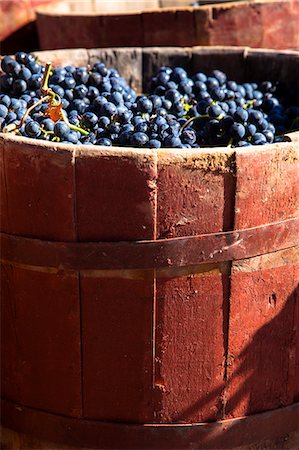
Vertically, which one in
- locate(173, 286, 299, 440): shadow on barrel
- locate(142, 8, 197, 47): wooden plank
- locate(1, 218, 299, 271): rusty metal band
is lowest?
locate(173, 286, 299, 440): shadow on barrel

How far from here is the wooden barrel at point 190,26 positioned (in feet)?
11.1

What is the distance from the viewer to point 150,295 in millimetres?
1959

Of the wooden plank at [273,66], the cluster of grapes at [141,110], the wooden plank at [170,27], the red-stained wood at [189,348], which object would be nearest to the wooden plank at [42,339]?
the red-stained wood at [189,348]

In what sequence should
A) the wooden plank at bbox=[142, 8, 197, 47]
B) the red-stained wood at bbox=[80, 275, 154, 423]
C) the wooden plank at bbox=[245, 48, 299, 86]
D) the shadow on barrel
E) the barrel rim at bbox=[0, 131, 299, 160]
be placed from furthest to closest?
the wooden plank at bbox=[142, 8, 197, 47] < the wooden plank at bbox=[245, 48, 299, 86] < the shadow on barrel < the red-stained wood at bbox=[80, 275, 154, 423] < the barrel rim at bbox=[0, 131, 299, 160]

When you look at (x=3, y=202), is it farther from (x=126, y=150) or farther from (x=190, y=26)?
(x=190, y=26)

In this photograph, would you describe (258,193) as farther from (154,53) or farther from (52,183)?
(154,53)

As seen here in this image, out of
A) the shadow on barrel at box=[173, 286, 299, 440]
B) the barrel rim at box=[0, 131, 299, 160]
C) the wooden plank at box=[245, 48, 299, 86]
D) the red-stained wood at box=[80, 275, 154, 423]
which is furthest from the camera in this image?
the wooden plank at box=[245, 48, 299, 86]

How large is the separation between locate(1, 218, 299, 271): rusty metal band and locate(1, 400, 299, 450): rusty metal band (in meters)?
0.44

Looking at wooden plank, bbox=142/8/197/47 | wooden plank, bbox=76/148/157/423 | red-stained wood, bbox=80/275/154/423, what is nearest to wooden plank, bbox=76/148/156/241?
wooden plank, bbox=76/148/157/423

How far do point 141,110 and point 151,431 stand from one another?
0.92 metres

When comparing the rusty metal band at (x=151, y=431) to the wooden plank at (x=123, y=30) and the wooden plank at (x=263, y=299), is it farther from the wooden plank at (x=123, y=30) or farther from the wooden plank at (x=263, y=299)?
the wooden plank at (x=123, y=30)

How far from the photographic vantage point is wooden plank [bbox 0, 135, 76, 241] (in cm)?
190

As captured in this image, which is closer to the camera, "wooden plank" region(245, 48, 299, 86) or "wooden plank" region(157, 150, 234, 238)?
"wooden plank" region(157, 150, 234, 238)

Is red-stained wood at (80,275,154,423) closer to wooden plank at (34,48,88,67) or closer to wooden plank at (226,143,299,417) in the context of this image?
wooden plank at (226,143,299,417)
